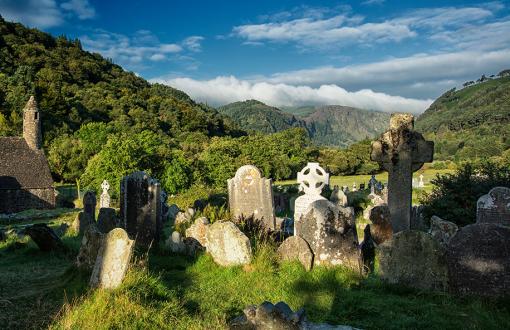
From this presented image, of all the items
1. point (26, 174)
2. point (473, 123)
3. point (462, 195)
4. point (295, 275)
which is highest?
point (473, 123)

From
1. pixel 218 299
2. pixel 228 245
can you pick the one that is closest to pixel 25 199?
pixel 228 245

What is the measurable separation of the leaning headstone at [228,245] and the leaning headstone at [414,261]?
2.68m

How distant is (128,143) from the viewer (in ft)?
122

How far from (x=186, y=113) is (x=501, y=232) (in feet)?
283

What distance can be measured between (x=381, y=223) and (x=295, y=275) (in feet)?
11.5

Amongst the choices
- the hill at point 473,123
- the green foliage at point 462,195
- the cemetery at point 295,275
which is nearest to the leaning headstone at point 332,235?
the cemetery at point 295,275

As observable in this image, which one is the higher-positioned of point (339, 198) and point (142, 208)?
point (142, 208)

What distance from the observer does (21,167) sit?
37.7 m

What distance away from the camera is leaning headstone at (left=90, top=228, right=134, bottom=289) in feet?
21.9

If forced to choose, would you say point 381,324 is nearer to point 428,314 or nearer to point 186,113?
point 428,314

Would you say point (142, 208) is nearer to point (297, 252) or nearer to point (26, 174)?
point (297, 252)

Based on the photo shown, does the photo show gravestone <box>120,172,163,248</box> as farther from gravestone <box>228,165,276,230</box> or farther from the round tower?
the round tower

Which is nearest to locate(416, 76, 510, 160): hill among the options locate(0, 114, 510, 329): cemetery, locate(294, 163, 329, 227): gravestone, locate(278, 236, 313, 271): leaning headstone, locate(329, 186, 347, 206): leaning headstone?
locate(329, 186, 347, 206): leaning headstone

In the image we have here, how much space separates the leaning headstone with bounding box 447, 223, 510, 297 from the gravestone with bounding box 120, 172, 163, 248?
24.9 feet
